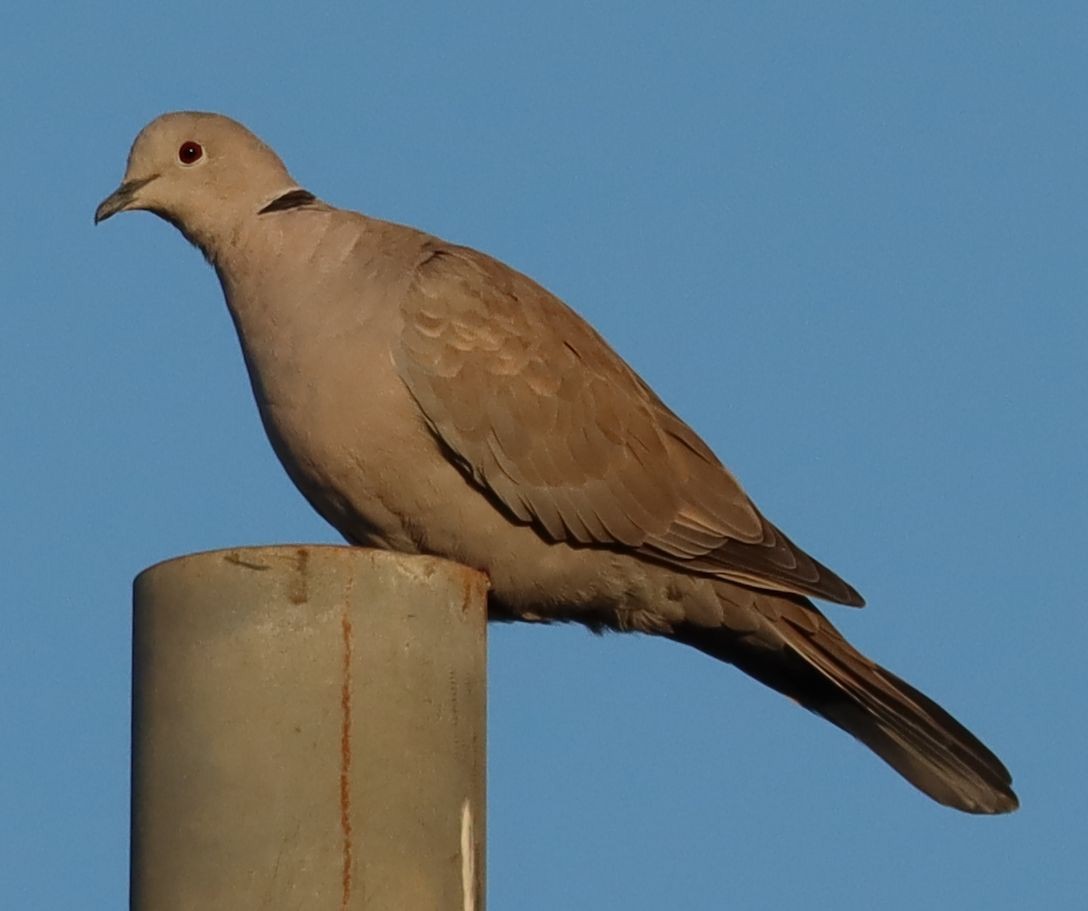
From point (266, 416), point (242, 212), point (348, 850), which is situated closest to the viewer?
point (348, 850)

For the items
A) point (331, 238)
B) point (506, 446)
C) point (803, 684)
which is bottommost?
point (803, 684)

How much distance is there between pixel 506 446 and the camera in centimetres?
693

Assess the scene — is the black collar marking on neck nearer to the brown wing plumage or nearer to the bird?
the bird

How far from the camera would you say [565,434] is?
7.20 metres

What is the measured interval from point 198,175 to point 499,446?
4.86 ft

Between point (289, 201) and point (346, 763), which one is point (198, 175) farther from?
point (346, 763)

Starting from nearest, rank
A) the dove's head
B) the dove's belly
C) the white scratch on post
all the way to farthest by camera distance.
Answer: the white scratch on post
the dove's belly
the dove's head

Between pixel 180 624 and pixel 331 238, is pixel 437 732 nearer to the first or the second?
pixel 180 624

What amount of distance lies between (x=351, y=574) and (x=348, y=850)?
2.03 feet

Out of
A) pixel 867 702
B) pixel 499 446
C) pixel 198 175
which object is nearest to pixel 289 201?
pixel 198 175

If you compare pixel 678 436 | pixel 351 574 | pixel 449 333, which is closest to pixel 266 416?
pixel 449 333

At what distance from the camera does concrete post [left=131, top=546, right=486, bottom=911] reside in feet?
14.8

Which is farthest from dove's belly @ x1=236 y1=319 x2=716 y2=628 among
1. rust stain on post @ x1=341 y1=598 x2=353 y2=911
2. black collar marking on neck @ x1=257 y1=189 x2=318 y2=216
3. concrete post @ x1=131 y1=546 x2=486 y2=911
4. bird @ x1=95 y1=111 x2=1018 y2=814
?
rust stain on post @ x1=341 y1=598 x2=353 y2=911

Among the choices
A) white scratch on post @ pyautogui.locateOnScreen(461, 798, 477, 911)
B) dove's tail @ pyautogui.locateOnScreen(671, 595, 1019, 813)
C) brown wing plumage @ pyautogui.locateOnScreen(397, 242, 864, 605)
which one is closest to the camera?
white scratch on post @ pyautogui.locateOnScreen(461, 798, 477, 911)
